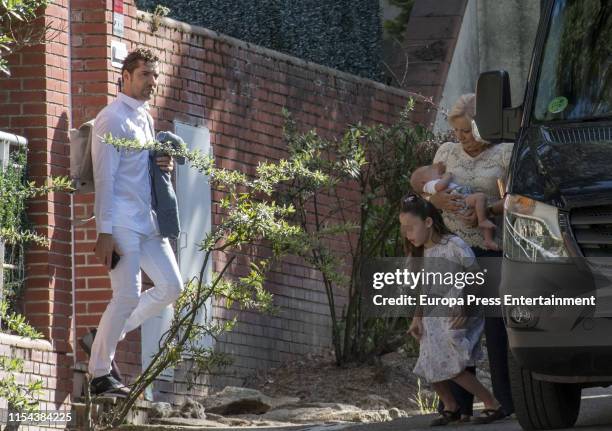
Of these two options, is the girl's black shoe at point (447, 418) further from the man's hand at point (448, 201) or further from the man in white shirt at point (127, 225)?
the man in white shirt at point (127, 225)

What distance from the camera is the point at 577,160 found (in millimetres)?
8617

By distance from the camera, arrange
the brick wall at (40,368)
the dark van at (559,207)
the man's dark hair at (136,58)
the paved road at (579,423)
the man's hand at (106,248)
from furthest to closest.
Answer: the man's dark hair at (136,58) → the brick wall at (40,368) → the man's hand at (106,248) → the paved road at (579,423) → the dark van at (559,207)

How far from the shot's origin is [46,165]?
11391mm

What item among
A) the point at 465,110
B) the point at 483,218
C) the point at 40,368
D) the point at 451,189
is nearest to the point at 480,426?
the point at 483,218

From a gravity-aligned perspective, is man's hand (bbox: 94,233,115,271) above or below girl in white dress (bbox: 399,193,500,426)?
above

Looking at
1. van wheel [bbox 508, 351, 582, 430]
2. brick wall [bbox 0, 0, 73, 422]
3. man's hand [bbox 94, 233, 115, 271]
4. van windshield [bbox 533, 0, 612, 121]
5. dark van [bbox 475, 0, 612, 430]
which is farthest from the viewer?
brick wall [bbox 0, 0, 73, 422]

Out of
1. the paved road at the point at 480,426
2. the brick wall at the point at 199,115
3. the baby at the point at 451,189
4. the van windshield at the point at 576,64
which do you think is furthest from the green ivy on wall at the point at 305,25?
the van windshield at the point at 576,64

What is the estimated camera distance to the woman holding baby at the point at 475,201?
10.0 metres

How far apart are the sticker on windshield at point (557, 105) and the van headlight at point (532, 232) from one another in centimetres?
74

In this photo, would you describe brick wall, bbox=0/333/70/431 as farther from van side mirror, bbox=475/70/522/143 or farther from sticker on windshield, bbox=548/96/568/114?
sticker on windshield, bbox=548/96/568/114

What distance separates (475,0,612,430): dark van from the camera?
27.2ft

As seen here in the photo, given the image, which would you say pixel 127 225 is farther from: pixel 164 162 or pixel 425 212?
pixel 425 212

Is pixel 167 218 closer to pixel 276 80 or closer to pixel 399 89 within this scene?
pixel 276 80

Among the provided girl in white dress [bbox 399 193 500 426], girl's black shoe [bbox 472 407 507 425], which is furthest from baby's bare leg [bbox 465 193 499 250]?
girl's black shoe [bbox 472 407 507 425]
